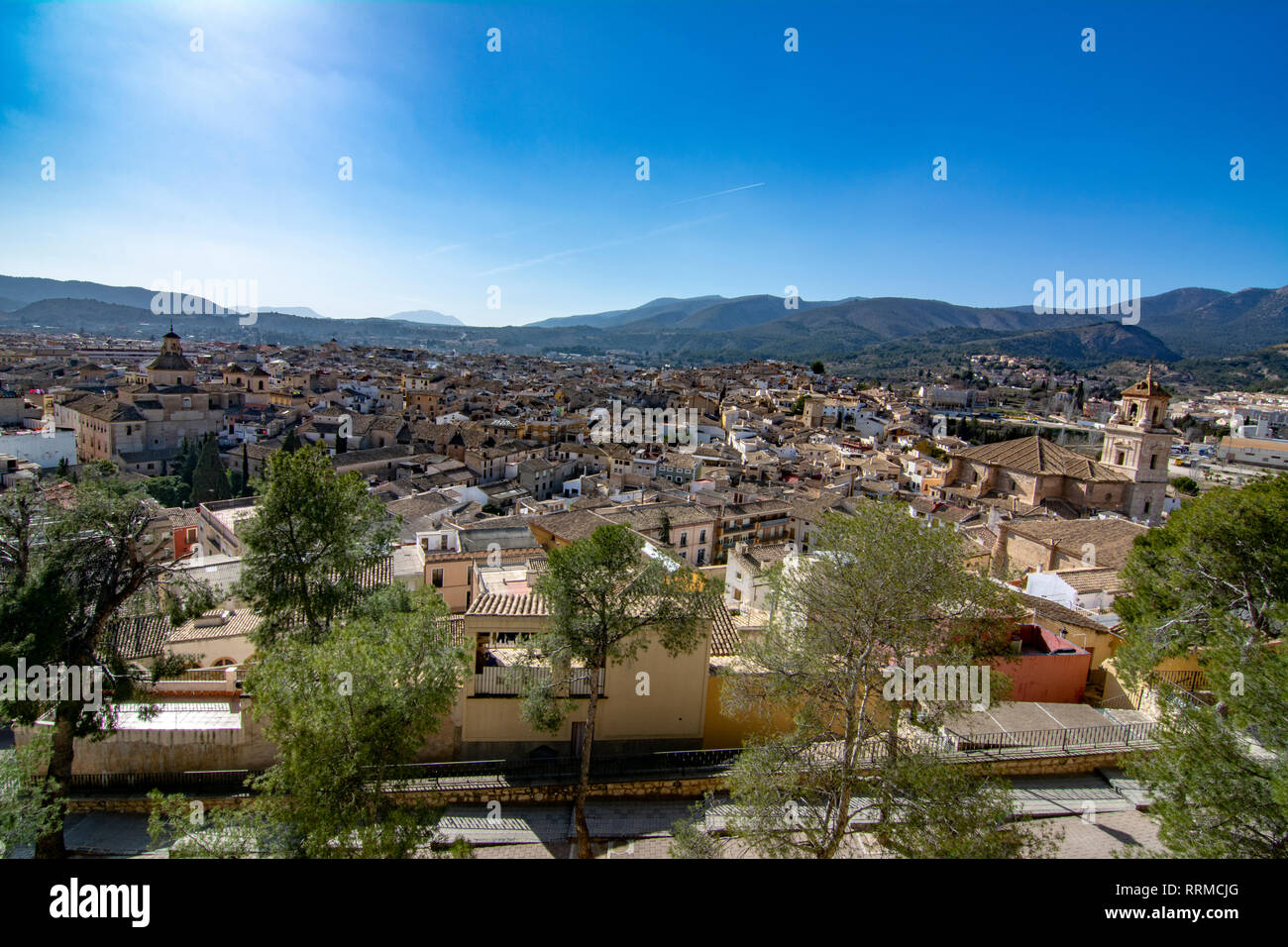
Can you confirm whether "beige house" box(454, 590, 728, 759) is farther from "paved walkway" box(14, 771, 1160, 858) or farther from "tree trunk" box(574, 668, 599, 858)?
"tree trunk" box(574, 668, 599, 858)

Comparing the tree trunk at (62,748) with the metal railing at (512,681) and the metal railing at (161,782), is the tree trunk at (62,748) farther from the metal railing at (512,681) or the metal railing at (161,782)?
the metal railing at (512,681)

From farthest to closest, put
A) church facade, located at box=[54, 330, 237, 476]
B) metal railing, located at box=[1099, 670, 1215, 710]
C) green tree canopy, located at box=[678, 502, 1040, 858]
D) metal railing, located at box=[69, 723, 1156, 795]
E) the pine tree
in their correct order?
church facade, located at box=[54, 330, 237, 476], the pine tree, metal railing, located at box=[1099, 670, 1215, 710], metal railing, located at box=[69, 723, 1156, 795], green tree canopy, located at box=[678, 502, 1040, 858]

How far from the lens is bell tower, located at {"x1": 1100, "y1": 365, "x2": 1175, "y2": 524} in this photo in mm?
28094

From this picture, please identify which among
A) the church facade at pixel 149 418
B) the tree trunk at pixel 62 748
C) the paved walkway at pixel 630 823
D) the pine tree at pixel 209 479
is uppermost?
the church facade at pixel 149 418

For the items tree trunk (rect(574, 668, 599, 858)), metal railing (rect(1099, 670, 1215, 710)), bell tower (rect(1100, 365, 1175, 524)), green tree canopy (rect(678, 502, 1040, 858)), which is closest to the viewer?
green tree canopy (rect(678, 502, 1040, 858))

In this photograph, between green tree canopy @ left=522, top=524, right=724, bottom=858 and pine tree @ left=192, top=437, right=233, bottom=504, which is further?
pine tree @ left=192, top=437, right=233, bottom=504

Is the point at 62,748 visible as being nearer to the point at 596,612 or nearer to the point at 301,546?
the point at 301,546

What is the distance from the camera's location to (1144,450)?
92.4 ft

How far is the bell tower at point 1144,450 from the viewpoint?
28094mm

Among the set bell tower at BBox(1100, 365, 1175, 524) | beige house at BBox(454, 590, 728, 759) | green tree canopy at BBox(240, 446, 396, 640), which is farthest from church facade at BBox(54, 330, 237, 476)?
bell tower at BBox(1100, 365, 1175, 524)

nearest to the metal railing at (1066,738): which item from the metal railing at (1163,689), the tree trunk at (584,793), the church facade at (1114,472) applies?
the metal railing at (1163,689)
